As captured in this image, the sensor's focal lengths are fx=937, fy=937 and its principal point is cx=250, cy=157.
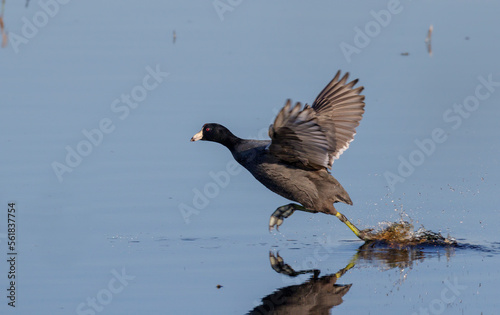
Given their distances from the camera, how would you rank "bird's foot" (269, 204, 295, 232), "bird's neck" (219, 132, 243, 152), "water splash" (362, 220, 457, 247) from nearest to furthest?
"water splash" (362, 220, 457, 247) → "bird's foot" (269, 204, 295, 232) → "bird's neck" (219, 132, 243, 152)

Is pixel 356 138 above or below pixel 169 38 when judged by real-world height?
below

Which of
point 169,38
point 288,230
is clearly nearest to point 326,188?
point 288,230

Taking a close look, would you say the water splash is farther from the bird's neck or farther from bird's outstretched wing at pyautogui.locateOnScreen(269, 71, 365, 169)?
the bird's neck

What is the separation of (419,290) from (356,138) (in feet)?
12.6

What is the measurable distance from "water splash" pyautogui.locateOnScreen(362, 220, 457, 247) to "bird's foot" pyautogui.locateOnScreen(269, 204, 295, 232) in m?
0.69

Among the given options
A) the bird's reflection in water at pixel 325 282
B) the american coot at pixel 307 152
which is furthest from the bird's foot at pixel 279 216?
the bird's reflection in water at pixel 325 282

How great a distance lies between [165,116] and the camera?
10.7 m

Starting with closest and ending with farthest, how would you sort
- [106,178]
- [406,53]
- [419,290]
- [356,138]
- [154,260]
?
[419,290], [154,260], [106,178], [356,138], [406,53]

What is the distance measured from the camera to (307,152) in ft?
25.2

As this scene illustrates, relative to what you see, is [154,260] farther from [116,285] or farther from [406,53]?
[406,53]

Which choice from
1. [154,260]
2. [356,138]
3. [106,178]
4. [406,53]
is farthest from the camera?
[406,53]

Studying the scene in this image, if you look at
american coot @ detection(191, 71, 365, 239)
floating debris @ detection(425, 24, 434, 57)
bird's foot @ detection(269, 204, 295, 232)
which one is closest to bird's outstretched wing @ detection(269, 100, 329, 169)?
american coot @ detection(191, 71, 365, 239)

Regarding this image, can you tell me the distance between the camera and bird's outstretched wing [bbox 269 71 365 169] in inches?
278

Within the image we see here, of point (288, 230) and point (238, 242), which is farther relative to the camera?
point (288, 230)
